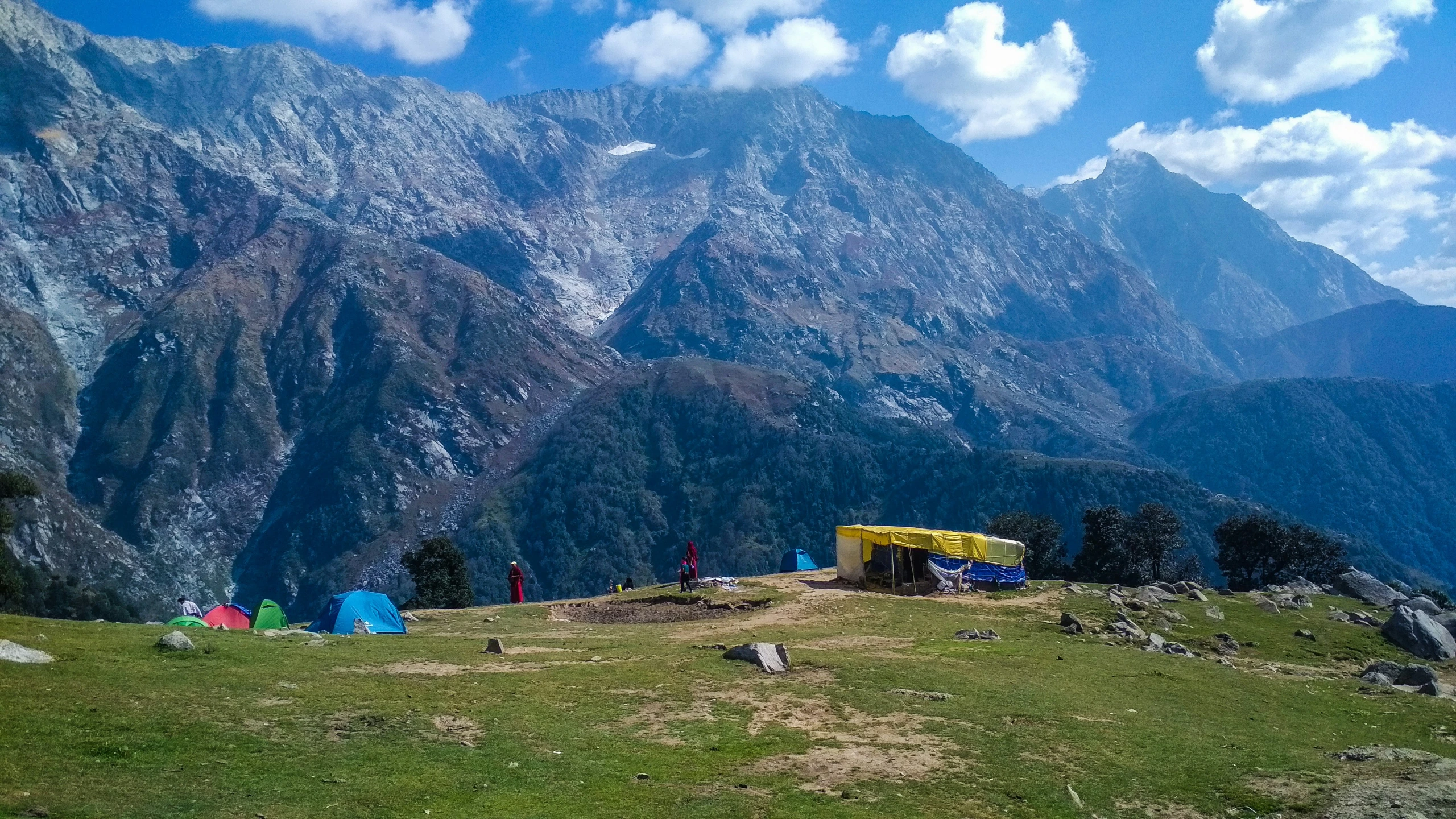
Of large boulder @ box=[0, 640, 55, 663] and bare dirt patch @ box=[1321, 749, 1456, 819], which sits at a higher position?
large boulder @ box=[0, 640, 55, 663]

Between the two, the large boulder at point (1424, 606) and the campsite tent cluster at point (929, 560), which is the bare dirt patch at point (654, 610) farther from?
the large boulder at point (1424, 606)

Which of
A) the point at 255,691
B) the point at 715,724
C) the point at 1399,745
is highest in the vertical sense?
the point at 255,691

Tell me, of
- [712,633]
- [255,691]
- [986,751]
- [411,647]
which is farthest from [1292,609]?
[255,691]

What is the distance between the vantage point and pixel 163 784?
16125 millimetres

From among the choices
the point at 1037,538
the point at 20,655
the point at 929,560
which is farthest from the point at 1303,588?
the point at 20,655

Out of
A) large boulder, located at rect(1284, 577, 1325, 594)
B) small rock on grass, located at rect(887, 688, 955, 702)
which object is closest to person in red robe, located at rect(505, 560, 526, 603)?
small rock on grass, located at rect(887, 688, 955, 702)

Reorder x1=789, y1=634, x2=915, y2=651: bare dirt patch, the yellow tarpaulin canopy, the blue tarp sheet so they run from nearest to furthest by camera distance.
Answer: x1=789, y1=634, x2=915, y2=651: bare dirt patch < the yellow tarpaulin canopy < the blue tarp sheet

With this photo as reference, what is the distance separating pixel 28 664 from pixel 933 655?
27574 millimetres

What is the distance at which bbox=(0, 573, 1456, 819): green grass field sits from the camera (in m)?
17.2

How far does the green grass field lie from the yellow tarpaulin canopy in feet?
57.4

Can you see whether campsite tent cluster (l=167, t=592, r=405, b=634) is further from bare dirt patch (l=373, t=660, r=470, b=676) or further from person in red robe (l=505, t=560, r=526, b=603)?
person in red robe (l=505, t=560, r=526, b=603)

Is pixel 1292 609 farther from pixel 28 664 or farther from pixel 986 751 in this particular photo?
pixel 28 664

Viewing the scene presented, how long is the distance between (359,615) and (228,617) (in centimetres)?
1669

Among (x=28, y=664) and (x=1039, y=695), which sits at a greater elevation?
(x=28, y=664)
